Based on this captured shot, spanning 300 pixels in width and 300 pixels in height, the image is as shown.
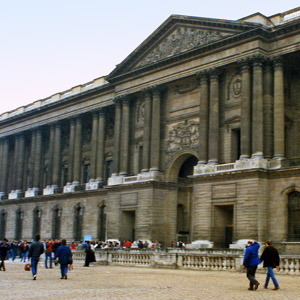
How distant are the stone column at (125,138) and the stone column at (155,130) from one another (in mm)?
3855

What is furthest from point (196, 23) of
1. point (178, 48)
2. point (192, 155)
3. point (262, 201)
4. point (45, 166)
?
point (45, 166)

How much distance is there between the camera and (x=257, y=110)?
44469 millimetres

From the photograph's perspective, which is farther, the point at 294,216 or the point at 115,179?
the point at 115,179

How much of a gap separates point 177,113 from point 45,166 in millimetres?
25862

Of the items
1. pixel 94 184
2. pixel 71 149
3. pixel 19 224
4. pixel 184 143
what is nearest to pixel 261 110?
pixel 184 143

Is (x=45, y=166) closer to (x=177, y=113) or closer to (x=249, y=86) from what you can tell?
(x=177, y=113)

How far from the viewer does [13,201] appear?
7400 cm

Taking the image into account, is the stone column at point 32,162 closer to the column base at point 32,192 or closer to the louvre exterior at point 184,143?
the column base at point 32,192

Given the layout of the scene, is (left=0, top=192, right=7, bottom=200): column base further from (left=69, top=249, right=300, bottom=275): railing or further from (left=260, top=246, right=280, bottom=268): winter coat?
(left=260, top=246, right=280, bottom=268): winter coat

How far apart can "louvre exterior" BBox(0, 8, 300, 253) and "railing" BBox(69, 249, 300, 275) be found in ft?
32.4

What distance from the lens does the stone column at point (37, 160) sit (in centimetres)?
7112

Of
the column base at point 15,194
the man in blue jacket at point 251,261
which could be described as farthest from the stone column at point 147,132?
the man in blue jacket at point 251,261

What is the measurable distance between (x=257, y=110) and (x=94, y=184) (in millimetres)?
23204

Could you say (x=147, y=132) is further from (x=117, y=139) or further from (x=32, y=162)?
(x=32, y=162)
